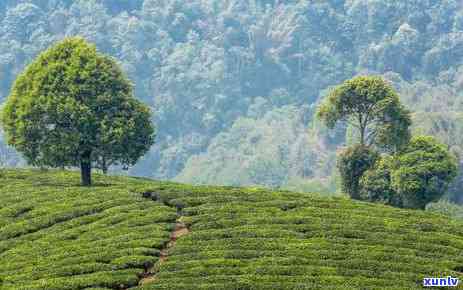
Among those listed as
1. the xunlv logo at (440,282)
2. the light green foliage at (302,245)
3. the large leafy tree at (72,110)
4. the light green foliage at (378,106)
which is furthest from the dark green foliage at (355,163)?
the xunlv logo at (440,282)

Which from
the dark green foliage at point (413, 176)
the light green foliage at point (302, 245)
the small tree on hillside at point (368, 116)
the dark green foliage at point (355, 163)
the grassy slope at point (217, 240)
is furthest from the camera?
the dark green foliage at point (355, 163)

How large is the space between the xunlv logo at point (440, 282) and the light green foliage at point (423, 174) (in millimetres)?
39502

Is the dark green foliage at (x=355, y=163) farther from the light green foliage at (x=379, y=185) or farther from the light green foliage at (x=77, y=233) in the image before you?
the light green foliage at (x=77, y=233)

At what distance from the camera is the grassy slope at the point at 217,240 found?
45.6 meters

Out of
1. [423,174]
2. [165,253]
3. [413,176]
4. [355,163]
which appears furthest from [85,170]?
[423,174]

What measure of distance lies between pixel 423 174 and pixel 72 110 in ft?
109

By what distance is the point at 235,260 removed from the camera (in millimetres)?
47438

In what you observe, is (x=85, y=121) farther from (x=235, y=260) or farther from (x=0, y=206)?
(x=235, y=260)

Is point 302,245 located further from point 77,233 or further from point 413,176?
point 413,176

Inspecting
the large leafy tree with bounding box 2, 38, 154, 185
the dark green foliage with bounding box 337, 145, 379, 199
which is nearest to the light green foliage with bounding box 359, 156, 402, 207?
the dark green foliage with bounding box 337, 145, 379, 199

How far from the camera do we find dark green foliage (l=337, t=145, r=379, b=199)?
90.2 m

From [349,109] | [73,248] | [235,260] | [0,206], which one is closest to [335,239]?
[235,260]

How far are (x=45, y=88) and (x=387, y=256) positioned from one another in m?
35.0

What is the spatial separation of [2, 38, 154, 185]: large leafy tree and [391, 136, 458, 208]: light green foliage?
25.7 metres
